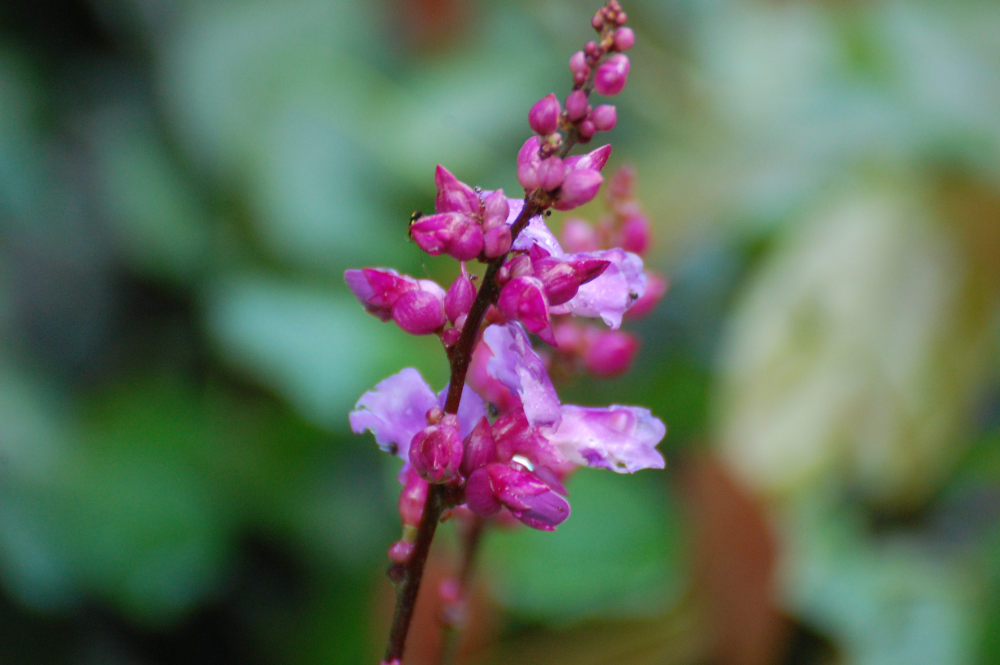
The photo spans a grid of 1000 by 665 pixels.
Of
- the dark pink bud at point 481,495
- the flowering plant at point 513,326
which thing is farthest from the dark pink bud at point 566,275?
the dark pink bud at point 481,495

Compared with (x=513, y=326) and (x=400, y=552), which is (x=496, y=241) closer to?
(x=513, y=326)

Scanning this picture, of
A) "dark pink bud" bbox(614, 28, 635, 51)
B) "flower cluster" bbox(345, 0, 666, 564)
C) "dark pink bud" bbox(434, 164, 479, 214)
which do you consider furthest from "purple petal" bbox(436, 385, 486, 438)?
"dark pink bud" bbox(614, 28, 635, 51)

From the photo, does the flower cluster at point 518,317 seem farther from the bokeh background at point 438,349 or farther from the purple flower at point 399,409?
the bokeh background at point 438,349

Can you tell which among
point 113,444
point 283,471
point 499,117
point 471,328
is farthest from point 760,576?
point 499,117

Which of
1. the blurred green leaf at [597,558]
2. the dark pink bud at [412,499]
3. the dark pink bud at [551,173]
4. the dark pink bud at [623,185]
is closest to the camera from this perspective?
the dark pink bud at [551,173]

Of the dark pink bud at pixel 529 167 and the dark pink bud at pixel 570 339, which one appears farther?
the dark pink bud at pixel 570 339

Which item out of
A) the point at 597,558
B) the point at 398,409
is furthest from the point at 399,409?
the point at 597,558

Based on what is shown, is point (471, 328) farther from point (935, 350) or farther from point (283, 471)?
point (935, 350)
